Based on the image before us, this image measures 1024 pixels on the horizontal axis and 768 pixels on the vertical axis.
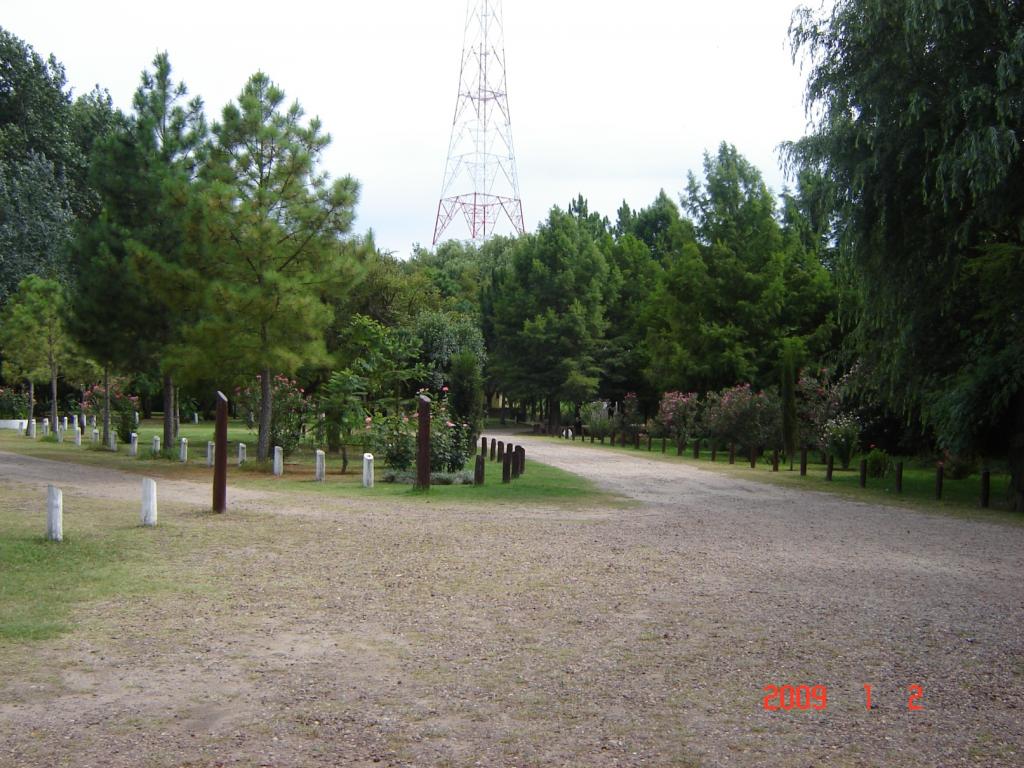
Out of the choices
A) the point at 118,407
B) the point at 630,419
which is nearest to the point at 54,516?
the point at 118,407

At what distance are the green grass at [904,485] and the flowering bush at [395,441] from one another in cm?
879

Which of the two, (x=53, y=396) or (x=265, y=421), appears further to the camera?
(x=53, y=396)

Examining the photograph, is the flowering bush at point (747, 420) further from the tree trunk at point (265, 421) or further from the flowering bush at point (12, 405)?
the flowering bush at point (12, 405)

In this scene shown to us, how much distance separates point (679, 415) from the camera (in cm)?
3869

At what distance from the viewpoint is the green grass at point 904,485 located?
18047 millimetres

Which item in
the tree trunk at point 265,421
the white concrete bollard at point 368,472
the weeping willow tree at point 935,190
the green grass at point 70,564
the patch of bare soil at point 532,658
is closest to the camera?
the patch of bare soil at point 532,658

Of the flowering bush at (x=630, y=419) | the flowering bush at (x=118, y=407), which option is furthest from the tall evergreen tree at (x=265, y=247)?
the flowering bush at (x=630, y=419)

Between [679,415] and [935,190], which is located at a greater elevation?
[935,190]

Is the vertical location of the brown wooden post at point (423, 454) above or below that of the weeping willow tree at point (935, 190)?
below

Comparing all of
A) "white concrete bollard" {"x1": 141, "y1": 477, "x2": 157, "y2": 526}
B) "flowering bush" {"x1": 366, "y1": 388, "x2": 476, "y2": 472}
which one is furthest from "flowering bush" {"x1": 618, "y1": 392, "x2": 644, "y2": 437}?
"white concrete bollard" {"x1": 141, "y1": 477, "x2": 157, "y2": 526}

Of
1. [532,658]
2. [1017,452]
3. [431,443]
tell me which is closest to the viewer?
[532,658]

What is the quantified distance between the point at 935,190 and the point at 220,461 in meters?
12.8

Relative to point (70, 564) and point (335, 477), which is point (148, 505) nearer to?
point (70, 564)
